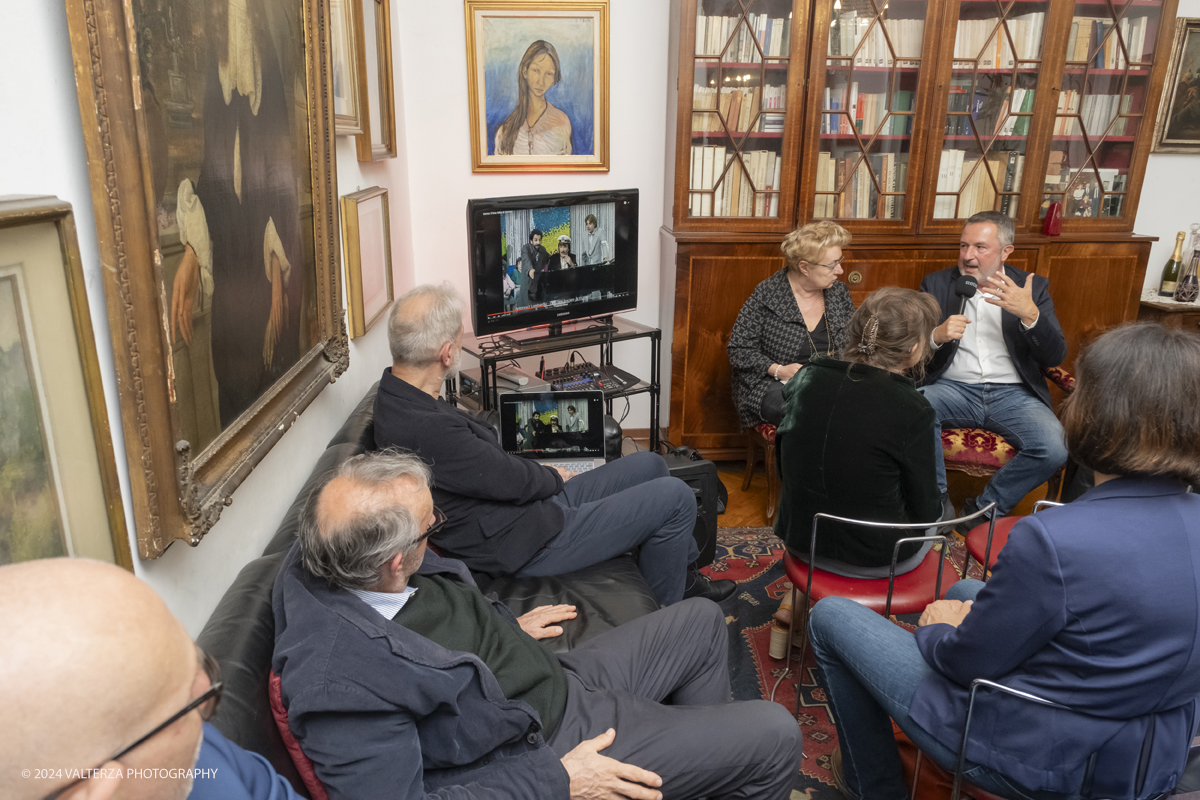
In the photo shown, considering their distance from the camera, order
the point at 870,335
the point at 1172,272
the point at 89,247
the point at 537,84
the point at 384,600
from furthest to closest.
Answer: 1. the point at 1172,272
2. the point at 537,84
3. the point at 870,335
4. the point at 384,600
5. the point at 89,247

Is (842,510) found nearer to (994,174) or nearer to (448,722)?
(448,722)

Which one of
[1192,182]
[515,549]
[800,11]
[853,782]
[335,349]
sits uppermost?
[800,11]

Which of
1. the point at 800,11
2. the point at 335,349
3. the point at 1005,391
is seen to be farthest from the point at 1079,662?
the point at 800,11

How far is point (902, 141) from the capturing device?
3791 millimetres

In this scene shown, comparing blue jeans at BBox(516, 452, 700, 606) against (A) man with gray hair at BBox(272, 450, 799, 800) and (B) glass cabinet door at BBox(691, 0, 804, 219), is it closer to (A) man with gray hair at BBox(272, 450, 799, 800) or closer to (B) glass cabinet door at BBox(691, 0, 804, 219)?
(A) man with gray hair at BBox(272, 450, 799, 800)

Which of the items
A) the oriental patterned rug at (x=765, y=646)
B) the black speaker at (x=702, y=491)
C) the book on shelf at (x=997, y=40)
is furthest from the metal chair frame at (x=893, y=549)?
the book on shelf at (x=997, y=40)

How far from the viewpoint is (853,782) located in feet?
6.14

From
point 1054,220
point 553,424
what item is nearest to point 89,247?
point 553,424

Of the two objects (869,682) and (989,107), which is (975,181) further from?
(869,682)

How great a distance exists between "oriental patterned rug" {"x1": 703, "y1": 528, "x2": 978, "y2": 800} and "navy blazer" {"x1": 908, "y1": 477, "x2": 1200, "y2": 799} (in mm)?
744

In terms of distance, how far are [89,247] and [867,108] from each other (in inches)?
140

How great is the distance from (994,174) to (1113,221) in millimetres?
710

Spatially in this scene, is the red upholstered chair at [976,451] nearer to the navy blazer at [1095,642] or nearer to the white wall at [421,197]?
the white wall at [421,197]

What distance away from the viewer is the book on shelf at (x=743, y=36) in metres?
3.57
